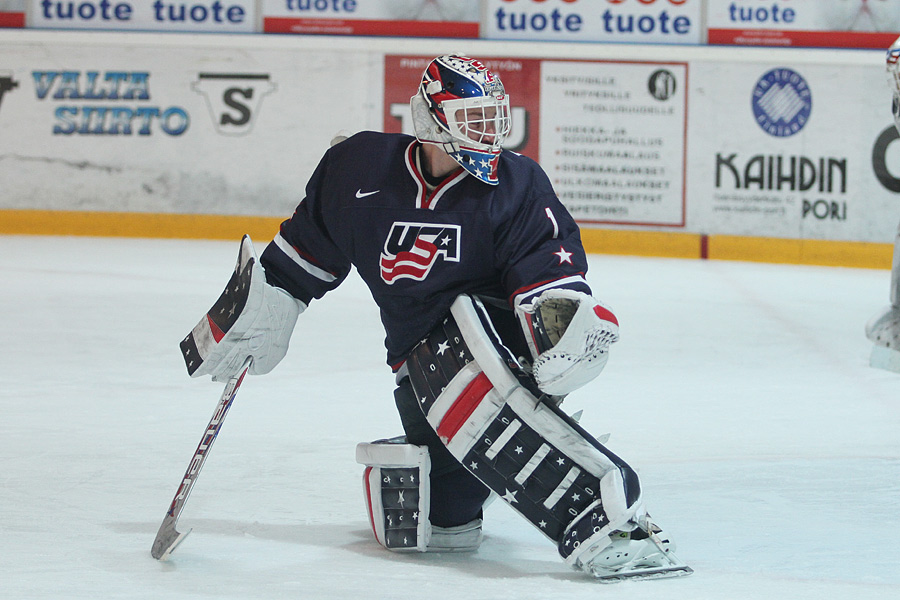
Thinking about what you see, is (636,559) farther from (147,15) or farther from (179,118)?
(147,15)

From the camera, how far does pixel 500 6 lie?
892 cm

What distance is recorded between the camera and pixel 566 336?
218cm

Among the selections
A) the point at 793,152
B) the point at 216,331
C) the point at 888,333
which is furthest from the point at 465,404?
the point at 793,152

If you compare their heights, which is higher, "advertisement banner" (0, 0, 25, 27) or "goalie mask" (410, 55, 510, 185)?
"advertisement banner" (0, 0, 25, 27)

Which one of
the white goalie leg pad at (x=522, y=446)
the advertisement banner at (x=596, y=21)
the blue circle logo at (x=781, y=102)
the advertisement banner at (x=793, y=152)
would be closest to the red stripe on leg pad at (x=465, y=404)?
the white goalie leg pad at (x=522, y=446)

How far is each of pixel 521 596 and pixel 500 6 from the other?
7.25 meters

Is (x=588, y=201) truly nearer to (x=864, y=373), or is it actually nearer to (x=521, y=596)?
(x=864, y=373)

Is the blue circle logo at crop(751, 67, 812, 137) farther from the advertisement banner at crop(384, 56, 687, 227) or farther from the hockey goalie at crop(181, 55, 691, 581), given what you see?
the hockey goalie at crop(181, 55, 691, 581)

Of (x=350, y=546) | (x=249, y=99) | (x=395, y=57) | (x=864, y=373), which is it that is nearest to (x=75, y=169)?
(x=249, y=99)

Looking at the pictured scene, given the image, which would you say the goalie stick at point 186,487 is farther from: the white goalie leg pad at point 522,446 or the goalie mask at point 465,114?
the goalie mask at point 465,114

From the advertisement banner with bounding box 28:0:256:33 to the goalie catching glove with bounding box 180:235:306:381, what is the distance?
6.82 m

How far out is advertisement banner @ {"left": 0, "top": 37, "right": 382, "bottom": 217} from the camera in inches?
349

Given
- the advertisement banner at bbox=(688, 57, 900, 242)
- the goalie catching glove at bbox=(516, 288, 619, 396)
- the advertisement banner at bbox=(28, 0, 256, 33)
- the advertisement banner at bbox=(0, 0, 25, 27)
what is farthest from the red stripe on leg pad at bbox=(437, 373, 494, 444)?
the advertisement banner at bbox=(0, 0, 25, 27)

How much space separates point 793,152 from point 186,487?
679cm
